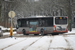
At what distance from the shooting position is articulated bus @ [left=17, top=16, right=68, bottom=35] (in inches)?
1139

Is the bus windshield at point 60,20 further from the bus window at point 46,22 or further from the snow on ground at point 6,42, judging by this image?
the snow on ground at point 6,42

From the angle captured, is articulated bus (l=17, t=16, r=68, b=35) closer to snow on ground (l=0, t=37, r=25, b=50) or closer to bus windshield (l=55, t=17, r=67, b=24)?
bus windshield (l=55, t=17, r=67, b=24)

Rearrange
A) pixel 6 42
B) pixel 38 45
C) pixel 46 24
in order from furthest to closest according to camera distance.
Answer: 1. pixel 46 24
2. pixel 6 42
3. pixel 38 45

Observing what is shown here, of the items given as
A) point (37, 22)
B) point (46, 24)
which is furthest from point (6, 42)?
point (37, 22)

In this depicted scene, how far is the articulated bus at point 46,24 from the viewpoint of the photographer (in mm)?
28938

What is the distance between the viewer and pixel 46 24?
96.3 ft

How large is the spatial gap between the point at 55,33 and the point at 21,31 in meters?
4.86

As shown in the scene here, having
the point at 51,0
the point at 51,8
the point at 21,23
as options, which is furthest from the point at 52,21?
the point at 51,8

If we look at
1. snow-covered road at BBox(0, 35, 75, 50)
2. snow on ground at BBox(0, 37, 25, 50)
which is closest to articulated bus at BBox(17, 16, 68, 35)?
snow on ground at BBox(0, 37, 25, 50)

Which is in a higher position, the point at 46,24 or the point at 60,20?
the point at 60,20

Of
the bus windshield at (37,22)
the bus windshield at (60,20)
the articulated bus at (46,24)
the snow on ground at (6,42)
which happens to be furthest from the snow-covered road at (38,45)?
the bus windshield at (37,22)

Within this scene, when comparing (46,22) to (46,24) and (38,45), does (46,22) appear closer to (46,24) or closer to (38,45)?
(46,24)

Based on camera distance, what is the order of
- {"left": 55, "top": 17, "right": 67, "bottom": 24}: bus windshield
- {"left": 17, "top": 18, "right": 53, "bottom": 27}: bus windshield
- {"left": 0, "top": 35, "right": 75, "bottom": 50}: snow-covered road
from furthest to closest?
{"left": 17, "top": 18, "right": 53, "bottom": 27}: bus windshield → {"left": 55, "top": 17, "right": 67, "bottom": 24}: bus windshield → {"left": 0, "top": 35, "right": 75, "bottom": 50}: snow-covered road

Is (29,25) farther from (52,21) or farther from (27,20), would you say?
(52,21)
